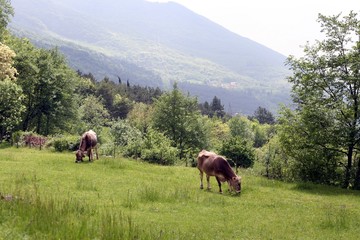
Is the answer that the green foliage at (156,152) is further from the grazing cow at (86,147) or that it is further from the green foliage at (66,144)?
the grazing cow at (86,147)

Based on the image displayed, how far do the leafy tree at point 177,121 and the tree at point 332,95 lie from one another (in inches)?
1694

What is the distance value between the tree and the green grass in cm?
426

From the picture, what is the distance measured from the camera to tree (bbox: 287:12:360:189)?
30.9 metres

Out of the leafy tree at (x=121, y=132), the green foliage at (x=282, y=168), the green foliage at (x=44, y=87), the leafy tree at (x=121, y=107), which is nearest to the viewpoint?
the green foliage at (x=282, y=168)

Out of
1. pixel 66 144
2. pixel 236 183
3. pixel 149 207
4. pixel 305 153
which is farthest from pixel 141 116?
pixel 149 207

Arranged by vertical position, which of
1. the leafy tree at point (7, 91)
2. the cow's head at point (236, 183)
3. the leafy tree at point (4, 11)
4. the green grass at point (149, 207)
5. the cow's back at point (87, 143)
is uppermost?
the leafy tree at point (4, 11)

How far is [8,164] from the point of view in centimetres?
2864

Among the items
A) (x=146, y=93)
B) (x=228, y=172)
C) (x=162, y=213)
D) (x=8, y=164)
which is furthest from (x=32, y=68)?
(x=146, y=93)

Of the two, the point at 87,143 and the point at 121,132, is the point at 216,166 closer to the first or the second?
the point at 87,143

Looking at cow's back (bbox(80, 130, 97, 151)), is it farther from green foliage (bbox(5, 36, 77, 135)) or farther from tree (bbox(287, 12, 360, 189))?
green foliage (bbox(5, 36, 77, 135))

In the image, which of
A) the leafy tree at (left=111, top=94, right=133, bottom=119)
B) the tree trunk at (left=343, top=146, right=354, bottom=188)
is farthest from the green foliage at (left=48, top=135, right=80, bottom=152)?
the leafy tree at (left=111, top=94, right=133, bottom=119)

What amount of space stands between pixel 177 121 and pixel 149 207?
5776cm

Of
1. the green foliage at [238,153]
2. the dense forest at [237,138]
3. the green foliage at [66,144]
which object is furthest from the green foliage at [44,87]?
the green foliage at [238,153]

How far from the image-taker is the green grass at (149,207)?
11375mm
